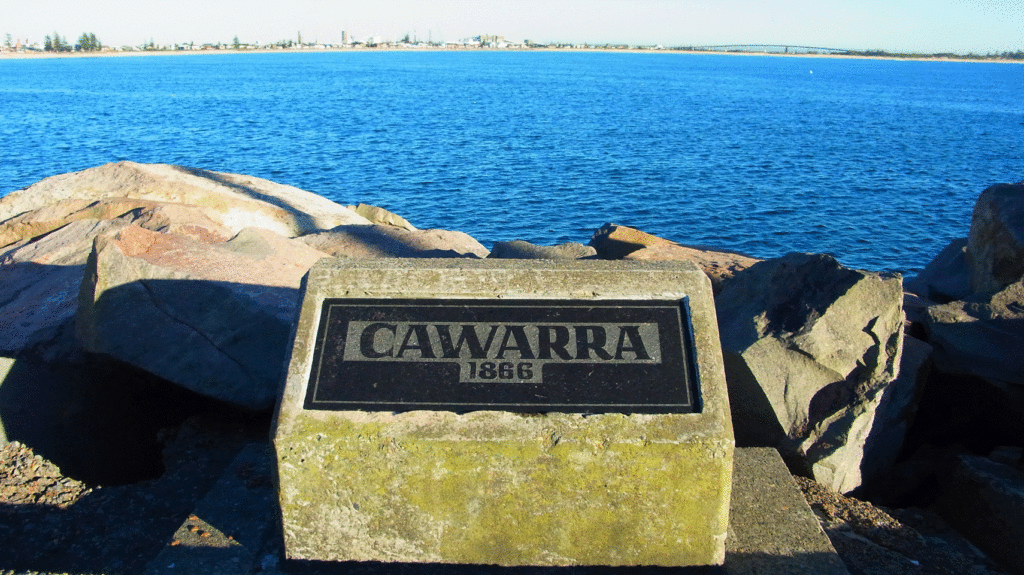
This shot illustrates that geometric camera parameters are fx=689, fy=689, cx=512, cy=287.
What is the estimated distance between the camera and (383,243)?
8336 millimetres

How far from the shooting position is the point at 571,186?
22.4 m

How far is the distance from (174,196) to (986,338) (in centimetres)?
909

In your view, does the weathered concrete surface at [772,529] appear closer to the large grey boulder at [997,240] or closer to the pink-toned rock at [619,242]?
the large grey boulder at [997,240]

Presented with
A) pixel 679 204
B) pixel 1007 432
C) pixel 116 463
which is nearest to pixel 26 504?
pixel 116 463

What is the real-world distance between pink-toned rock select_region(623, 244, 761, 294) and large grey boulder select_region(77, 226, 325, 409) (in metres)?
4.25

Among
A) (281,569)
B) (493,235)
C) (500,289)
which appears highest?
(500,289)

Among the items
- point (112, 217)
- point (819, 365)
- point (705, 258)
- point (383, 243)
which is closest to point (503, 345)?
point (819, 365)

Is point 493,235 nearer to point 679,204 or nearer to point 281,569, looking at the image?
point 679,204

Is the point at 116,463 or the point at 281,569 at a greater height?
the point at 281,569

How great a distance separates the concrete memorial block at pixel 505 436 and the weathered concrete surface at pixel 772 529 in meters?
0.24

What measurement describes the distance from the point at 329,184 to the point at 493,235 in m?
7.95

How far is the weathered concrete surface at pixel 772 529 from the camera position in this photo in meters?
3.27

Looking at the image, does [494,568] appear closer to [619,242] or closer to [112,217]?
[619,242]

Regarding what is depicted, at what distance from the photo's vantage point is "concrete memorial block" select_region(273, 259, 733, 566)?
3.07m
